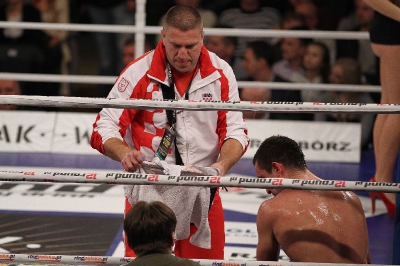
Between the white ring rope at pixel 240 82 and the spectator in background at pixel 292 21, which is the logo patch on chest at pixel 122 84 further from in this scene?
the spectator in background at pixel 292 21

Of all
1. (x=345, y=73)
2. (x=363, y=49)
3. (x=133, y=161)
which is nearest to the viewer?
(x=133, y=161)

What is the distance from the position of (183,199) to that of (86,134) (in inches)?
121

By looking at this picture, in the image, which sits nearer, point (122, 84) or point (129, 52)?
point (122, 84)

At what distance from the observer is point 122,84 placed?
3107 millimetres

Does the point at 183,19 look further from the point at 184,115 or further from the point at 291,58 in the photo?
the point at 291,58

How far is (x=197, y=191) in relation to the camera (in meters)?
2.96

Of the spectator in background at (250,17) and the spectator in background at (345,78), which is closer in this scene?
the spectator in background at (345,78)

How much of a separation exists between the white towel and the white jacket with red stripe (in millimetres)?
211

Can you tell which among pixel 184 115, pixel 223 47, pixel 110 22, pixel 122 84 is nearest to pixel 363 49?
pixel 223 47

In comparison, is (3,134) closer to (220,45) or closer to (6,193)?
(6,193)

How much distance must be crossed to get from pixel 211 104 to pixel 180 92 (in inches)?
22.0

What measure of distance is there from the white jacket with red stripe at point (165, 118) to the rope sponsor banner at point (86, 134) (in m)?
2.70

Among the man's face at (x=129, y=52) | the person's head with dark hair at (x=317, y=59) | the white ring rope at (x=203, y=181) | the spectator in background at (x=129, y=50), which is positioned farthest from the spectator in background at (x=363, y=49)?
the white ring rope at (x=203, y=181)

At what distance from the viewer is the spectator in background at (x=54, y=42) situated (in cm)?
710
